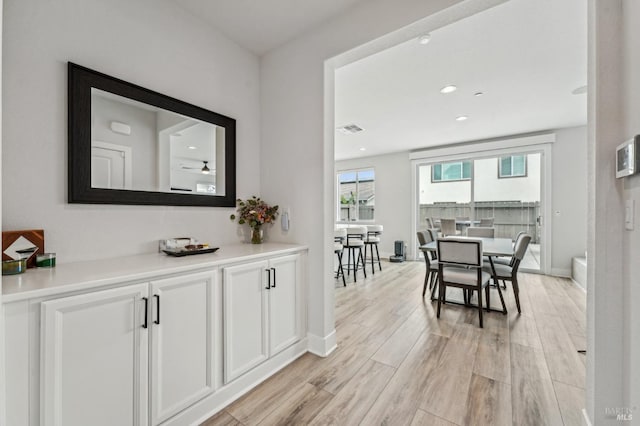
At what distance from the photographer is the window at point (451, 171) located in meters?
6.14

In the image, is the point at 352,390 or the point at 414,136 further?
the point at 414,136

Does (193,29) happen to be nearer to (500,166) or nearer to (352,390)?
(352,390)

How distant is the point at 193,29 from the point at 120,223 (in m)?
1.65

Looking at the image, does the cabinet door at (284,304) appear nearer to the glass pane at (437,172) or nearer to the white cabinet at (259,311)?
the white cabinet at (259,311)

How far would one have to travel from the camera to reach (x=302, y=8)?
2096 millimetres

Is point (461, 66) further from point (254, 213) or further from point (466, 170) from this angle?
point (466, 170)

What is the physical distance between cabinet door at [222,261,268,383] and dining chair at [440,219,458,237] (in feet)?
14.3

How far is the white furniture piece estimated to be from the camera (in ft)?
3.35

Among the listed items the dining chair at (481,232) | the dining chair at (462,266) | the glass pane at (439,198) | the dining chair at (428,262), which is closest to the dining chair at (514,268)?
the dining chair at (462,266)

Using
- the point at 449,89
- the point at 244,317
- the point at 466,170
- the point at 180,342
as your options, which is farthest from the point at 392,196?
the point at 180,342

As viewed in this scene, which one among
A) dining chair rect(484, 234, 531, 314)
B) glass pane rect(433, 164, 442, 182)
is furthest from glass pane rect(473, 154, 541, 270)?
dining chair rect(484, 234, 531, 314)

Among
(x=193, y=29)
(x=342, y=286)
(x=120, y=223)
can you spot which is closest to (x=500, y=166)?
(x=342, y=286)

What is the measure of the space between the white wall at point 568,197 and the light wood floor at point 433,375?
223cm

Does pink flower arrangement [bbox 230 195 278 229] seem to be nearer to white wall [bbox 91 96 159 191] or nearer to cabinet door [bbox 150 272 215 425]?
white wall [bbox 91 96 159 191]
